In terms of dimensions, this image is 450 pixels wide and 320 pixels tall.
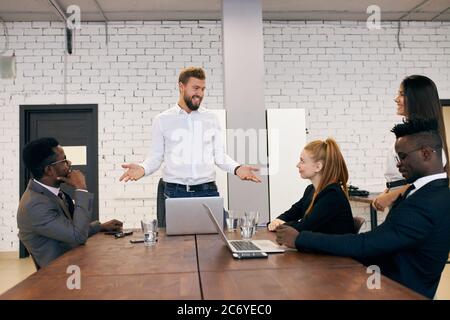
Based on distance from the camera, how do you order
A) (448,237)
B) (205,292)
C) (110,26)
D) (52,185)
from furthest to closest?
(110,26) < (52,185) < (448,237) < (205,292)

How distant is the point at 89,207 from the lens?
216cm

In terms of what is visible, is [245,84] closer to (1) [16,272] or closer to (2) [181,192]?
(2) [181,192]

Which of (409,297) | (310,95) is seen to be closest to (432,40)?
(310,95)

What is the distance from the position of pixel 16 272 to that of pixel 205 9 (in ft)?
11.7

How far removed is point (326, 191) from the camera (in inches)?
76.1

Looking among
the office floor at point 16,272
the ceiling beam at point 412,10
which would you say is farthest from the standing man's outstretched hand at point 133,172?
the ceiling beam at point 412,10

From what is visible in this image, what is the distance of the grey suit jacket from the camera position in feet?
6.46

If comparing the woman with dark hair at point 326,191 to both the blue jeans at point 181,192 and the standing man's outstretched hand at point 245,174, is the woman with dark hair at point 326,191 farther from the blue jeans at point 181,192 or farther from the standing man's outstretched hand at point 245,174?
the blue jeans at point 181,192

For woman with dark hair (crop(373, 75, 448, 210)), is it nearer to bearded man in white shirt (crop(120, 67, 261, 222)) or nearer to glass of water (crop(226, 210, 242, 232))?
glass of water (crop(226, 210, 242, 232))

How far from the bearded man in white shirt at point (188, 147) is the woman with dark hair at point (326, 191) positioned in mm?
743

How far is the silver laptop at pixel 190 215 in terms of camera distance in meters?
2.14

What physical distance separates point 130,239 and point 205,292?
3.65ft
